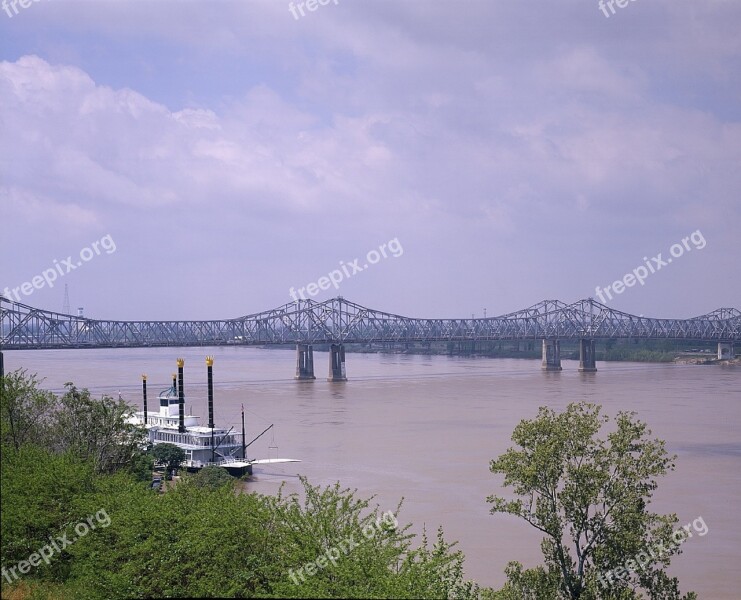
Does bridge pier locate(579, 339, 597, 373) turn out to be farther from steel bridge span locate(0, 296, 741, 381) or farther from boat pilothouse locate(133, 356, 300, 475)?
boat pilothouse locate(133, 356, 300, 475)

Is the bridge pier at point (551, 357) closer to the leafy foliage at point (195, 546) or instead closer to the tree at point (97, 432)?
the tree at point (97, 432)

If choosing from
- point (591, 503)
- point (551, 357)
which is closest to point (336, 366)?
point (551, 357)

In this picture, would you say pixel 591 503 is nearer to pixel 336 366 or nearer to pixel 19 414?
pixel 19 414

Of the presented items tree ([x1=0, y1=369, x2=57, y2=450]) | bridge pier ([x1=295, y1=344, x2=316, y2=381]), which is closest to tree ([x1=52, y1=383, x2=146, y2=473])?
tree ([x1=0, y1=369, x2=57, y2=450])

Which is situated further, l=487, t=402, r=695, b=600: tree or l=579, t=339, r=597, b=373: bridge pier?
l=579, t=339, r=597, b=373: bridge pier

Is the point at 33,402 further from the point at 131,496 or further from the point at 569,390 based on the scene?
the point at 569,390

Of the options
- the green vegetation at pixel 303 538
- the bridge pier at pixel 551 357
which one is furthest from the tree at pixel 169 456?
the bridge pier at pixel 551 357

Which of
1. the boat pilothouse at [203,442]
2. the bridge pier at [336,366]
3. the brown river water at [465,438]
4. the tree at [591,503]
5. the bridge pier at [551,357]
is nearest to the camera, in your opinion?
the tree at [591,503]
